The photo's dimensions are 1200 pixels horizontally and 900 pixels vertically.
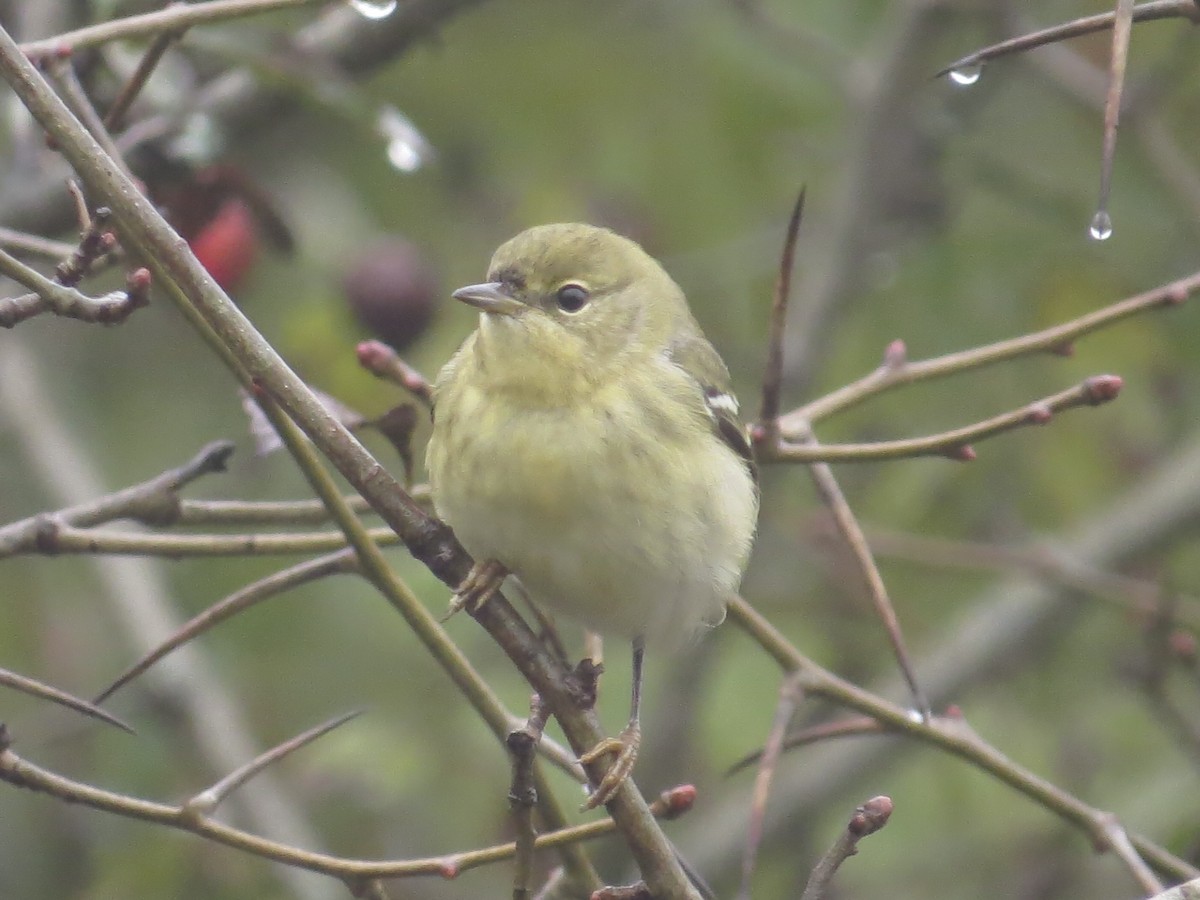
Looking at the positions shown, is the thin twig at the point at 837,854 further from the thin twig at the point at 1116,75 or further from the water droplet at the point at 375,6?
the water droplet at the point at 375,6

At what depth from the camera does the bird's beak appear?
3272mm

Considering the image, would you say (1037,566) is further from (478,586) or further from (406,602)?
(406,602)

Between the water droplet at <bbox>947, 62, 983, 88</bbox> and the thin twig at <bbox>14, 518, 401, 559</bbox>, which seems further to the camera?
the thin twig at <bbox>14, 518, 401, 559</bbox>

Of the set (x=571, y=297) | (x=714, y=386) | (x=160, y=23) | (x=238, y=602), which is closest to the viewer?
(x=238, y=602)

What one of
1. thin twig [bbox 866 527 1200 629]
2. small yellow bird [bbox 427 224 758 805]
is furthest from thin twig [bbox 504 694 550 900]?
thin twig [bbox 866 527 1200 629]

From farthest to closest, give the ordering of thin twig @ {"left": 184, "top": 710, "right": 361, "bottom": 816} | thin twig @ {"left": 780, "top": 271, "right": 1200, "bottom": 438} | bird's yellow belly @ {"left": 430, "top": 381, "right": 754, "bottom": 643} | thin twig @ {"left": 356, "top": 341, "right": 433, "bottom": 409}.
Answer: bird's yellow belly @ {"left": 430, "top": 381, "right": 754, "bottom": 643}
thin twig @ {"left": 356, "top": 341, "right": 433, "bottom": 409}
thin twig @ {"left": 780, "top": 271, "right": 1200, "bottom": 438}
thin twig @ {"left": 184, "top": 710, "right": 361, "bottom": 816}

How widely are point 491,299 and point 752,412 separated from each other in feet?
9.03

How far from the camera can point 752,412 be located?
19.5ft

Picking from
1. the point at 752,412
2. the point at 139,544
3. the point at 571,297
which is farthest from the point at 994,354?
the point at 752,412

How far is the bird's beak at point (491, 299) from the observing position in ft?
10.7

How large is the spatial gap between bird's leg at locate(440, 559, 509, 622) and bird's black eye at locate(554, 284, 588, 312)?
0.69m

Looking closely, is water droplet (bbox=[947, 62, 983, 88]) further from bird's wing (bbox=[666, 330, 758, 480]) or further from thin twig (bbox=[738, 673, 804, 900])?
bird's wing (bbox=[666, 330, 758, 480])

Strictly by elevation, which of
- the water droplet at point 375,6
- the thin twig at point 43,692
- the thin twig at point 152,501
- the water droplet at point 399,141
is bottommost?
the thin twig at point 43,692

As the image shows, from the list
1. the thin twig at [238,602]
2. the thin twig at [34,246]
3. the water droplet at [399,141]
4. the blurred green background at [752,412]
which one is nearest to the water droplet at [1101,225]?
the thin twig at [238,602]
